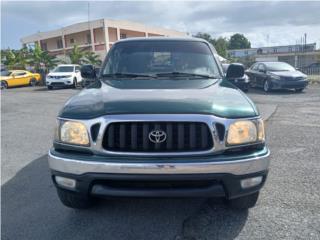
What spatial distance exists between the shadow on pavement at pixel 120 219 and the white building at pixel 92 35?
2947 centimetres

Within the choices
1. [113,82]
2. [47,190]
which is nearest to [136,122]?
[113,82]

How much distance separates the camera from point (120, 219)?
3.11 m

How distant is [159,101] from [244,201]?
4.39 feet

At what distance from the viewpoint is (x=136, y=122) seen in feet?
8.45

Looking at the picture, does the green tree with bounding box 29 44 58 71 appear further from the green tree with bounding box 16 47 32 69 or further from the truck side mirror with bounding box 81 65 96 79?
the truck side mirror with bounding box 81 65 96 79

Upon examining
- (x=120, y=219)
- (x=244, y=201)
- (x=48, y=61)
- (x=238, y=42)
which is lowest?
(x=120, y=219)

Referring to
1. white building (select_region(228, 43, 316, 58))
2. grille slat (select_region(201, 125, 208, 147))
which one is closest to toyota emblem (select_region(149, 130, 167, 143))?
grille slat (select_region(201, 125, 208, 147))

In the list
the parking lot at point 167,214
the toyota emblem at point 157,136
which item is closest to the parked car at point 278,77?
the parking lot at point 167,214

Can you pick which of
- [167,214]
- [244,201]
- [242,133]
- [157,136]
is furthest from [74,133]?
[244,201]

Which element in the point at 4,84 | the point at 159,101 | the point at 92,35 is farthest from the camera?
the point at 92,35

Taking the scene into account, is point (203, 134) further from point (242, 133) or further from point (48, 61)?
point (48, 61)

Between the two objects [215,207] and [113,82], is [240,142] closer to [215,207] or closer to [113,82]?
[215,207]

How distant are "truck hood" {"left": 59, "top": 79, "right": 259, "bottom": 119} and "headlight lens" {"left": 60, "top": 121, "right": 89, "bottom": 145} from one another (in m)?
0.07

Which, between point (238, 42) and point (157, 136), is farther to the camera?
point (238, 42)
